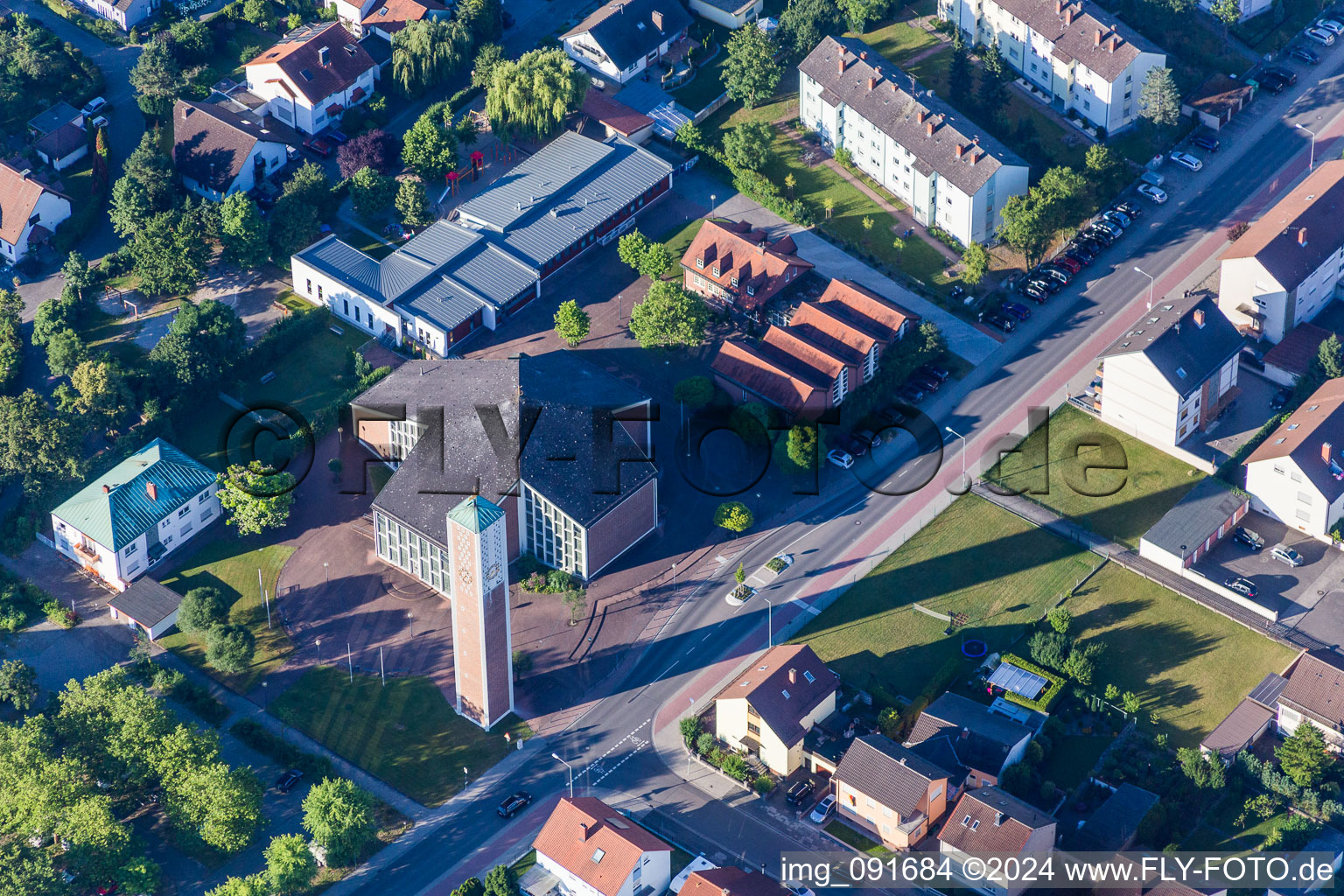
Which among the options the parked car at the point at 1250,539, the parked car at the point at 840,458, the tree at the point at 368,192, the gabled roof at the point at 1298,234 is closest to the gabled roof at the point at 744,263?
the parked car at the point at 840,458

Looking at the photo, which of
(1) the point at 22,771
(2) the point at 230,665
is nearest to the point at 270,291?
(2) the point at 230,665

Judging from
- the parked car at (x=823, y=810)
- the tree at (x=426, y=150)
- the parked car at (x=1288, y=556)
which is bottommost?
the parked car at (x=823, y=810)

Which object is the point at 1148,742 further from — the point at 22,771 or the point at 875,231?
the point at 22,771

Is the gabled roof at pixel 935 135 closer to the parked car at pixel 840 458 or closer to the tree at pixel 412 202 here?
the parked car at pixel 840 458

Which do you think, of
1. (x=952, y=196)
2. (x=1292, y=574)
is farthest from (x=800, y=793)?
(x=952, y=196)

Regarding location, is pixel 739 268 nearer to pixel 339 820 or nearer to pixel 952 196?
pixel 952 196

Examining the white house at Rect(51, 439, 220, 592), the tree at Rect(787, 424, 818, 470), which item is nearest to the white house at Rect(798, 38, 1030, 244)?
the tree at Rect(787, 424, 818, 470)
